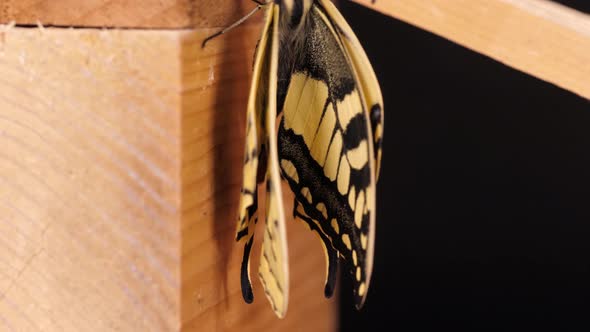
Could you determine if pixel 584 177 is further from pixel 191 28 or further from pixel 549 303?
pixel 191 28

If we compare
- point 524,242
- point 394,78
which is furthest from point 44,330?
point 524,242

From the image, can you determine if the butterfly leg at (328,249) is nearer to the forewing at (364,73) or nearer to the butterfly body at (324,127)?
the butterfly body at (324,127)

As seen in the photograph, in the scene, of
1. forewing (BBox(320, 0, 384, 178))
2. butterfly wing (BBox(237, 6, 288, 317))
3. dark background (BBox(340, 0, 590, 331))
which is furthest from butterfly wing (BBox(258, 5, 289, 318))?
dark background (BBox(340, 0, 590, 331))

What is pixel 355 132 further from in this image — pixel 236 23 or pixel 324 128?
pixel 236 23

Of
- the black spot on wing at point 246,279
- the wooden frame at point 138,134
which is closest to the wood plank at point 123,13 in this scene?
the wooden frame at point 138,134

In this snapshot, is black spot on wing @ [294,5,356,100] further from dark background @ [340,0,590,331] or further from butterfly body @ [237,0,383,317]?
dark background @ [340,0,590,331]

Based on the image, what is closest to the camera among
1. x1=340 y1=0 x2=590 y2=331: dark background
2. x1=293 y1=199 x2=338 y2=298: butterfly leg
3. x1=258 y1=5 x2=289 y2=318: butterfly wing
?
x1=258 y1=5 x2=289 y2=318: butterfly wing
